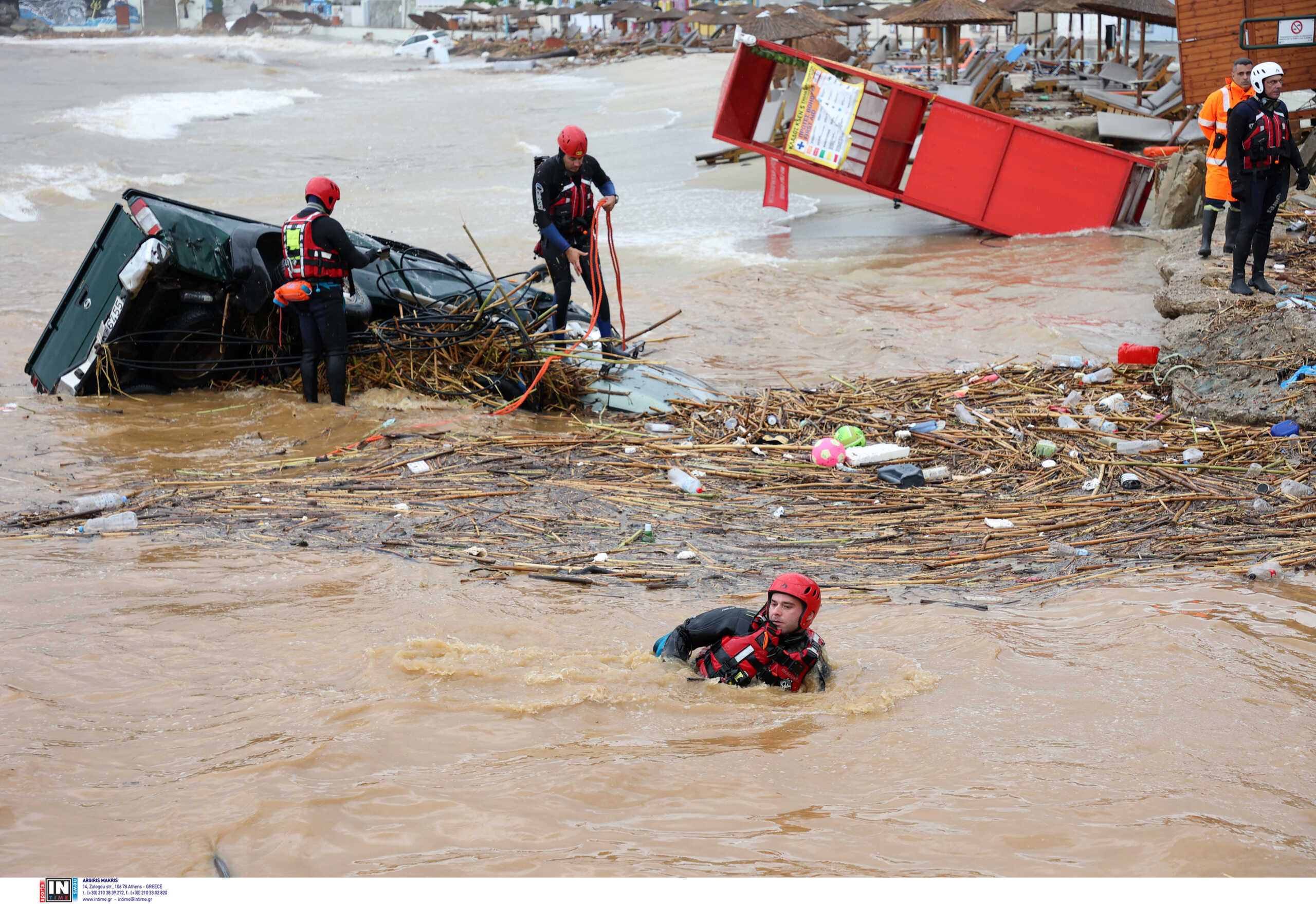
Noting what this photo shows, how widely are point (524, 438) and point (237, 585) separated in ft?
8.58

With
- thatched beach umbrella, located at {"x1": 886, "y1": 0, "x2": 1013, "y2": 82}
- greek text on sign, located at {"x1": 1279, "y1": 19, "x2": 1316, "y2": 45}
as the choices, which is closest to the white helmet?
greek text on sign, located at {"x1": 1279, "y1": 19, "x2": 1316, "y2": 45}

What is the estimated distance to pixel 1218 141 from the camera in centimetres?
955

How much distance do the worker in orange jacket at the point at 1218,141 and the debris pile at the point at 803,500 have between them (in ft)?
9.83

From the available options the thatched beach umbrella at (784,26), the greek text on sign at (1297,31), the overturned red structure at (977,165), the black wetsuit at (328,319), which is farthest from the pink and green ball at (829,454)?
the thatched beach umbrella at (784,26)

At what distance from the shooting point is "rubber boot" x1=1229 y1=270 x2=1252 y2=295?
8.30 metres

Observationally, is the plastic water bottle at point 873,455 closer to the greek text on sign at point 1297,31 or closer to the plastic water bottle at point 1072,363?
the plastic water bottle at point 1072,363

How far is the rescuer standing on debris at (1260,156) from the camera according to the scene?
7906 millimetres

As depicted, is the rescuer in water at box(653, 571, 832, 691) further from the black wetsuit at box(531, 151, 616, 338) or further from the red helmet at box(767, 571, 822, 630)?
the black wetsuit at box(531, 151, 616, 338)

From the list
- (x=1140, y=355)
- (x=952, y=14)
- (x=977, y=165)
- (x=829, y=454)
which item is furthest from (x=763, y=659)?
(x=952, y=14)

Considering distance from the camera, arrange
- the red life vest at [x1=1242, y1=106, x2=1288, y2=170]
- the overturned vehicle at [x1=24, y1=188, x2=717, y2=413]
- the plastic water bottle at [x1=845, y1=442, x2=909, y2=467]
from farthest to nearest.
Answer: the red life vest at [x1=1242, y1=106, x2=1288, y2=170] → the overturned vehicle at [x1=24, y1=188, x2=717, y2=413] → the plastic water bottle at [x1=845, y1=442, x2=909, y2=467]

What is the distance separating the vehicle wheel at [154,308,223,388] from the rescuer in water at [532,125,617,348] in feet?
8.41

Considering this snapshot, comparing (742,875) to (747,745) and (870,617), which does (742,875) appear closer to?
(747,745)

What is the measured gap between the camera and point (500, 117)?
3553cm

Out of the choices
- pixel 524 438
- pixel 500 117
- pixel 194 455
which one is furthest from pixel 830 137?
pixel 500 117
